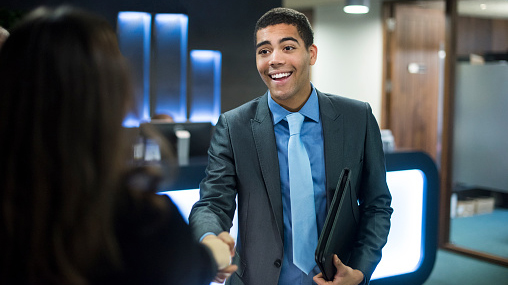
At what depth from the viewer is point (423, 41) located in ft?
21.7

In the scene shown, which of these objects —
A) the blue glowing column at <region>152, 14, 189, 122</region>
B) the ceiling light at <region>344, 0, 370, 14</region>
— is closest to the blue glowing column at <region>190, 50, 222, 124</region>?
the blue glowing column at <region>152, 14, 189, 122</region>

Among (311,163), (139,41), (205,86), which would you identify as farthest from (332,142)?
(205,86)

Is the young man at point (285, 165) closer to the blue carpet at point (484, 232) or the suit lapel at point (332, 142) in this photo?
the suit lapel at point (332, 142)

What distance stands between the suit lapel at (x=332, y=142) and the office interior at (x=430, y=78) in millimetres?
1923

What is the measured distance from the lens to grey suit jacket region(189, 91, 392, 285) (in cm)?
163

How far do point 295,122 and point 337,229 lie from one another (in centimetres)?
42

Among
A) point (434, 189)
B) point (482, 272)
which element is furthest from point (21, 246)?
point (482, 272)

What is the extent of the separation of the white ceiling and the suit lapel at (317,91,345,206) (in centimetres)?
483

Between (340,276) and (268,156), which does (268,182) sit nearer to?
(268,156)

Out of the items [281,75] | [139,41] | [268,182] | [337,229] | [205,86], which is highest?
[139,41]

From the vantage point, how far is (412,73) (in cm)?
654

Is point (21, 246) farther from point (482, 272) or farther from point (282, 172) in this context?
point (482, 272)

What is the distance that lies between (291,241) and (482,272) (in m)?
3.72

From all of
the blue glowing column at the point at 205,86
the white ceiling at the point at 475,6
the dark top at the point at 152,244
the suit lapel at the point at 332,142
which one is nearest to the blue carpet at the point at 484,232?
the white ceiling at the point at 475,6
